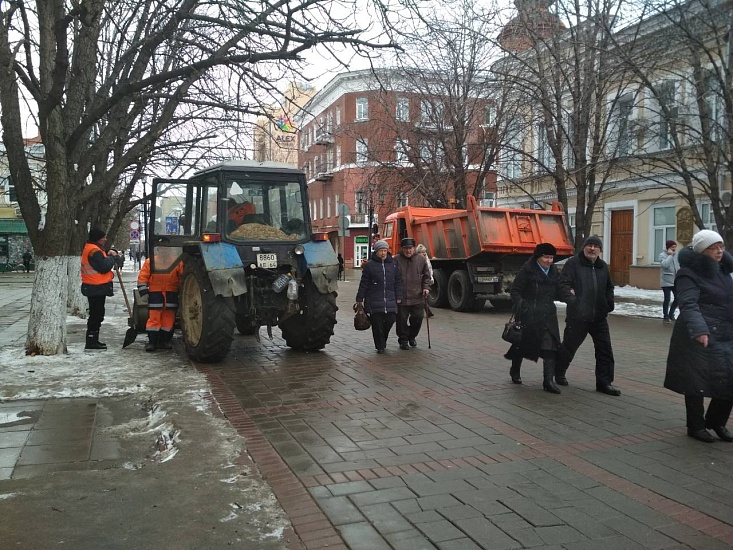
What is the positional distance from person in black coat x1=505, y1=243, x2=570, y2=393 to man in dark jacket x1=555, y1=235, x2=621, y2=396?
164mm

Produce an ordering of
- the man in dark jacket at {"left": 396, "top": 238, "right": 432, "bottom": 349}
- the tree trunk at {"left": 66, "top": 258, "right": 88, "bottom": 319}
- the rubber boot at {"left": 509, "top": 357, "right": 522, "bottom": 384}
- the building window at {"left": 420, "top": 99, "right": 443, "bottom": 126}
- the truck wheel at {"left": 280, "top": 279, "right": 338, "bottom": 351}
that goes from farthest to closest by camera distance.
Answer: the building window at {"left": 420, "top": 99, "right": 443, "bottom": 126} < the tree trunk at {"left": 66, "top": 258, "right": 88, "bottom": 319} < the man in dark jacket at {"left": 396, "top": 238, "right": 432, "bottom": 349} < the truck wheel at {"left": 280, "top": 279, "right": 338, "bottom": 351} < the rubber boot at {"left": 509, "top": 357, "right": 522, "bottom": 384}

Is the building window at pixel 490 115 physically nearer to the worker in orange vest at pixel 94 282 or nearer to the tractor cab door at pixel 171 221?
the tractor cab door at pixel 171 221

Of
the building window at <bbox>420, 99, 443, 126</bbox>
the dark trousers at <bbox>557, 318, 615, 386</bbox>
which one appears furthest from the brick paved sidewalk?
the building window at <bbox>420, 99, 443, 126</bbox>

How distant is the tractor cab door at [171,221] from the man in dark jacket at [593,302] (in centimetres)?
525

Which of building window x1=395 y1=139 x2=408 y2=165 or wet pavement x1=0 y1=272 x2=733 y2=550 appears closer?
wet pavement x1=0 y1=272 x2=733 y2=550

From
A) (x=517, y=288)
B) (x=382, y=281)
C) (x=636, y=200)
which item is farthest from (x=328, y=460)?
(x=636, y=200)

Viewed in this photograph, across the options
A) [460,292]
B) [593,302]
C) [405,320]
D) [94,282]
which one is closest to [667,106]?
[460,292]

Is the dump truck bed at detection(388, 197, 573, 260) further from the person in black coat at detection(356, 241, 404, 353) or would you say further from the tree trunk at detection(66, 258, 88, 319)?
the tree trunk at detection(66, 258, 88, 319)

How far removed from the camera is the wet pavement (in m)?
3.50

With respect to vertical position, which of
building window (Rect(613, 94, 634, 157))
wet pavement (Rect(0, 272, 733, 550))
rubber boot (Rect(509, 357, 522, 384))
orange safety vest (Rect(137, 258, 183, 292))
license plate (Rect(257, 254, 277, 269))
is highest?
building window (Rect(613, 94, 634, 157))

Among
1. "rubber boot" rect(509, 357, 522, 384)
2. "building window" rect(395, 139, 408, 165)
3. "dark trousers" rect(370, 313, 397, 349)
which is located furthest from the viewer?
"building window" rect(395, 139, 408, 165)

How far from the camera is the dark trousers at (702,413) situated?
16.6ft

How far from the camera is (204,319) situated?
8023mm

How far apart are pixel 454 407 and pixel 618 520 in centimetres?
262
